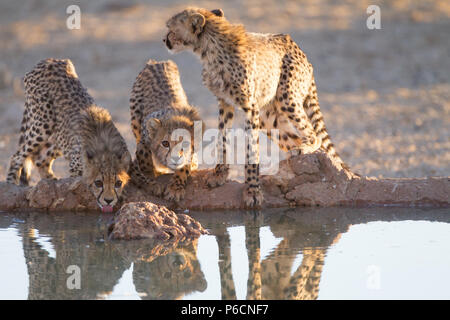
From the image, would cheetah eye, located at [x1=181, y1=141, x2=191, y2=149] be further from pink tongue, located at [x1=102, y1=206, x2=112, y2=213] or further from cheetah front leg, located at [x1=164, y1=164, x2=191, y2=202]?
pink tongue, located at [x1=102, y1=206, x2=112, y2=213]

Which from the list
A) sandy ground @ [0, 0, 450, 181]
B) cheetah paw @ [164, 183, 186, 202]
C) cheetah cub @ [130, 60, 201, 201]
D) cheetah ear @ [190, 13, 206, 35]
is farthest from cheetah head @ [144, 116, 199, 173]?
sandy ground @ [0, 0, 450, 181]

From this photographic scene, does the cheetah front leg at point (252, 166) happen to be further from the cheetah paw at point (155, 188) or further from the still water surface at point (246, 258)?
the cheetah paw at point (155, 188)

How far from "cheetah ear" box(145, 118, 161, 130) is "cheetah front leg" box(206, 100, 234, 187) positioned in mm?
582

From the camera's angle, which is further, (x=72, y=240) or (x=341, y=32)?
(x=341, y=32)

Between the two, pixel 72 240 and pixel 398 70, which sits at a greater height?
pixel 398 70

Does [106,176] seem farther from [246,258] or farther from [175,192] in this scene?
[246,258]

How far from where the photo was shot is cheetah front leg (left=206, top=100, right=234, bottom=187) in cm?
686

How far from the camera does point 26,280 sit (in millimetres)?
4777

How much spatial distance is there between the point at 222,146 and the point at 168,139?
0.52 m

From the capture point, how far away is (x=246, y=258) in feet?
17.2
